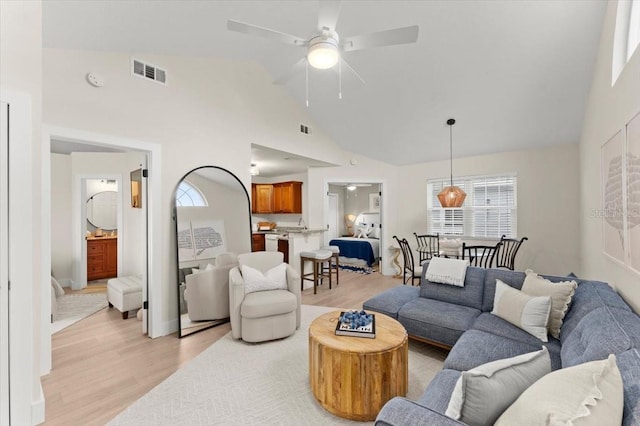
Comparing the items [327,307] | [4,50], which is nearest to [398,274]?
[327,307]

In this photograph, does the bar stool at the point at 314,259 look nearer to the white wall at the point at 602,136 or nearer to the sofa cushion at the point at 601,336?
the white wall at the point at 602,136

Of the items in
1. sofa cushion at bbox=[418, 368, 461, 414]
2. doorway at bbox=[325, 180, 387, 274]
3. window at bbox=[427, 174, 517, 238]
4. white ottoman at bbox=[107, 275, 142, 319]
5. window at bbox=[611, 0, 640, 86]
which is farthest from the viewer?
doorway at bbox=[325, 180, 387, 274]

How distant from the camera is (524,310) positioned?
2.29 meters

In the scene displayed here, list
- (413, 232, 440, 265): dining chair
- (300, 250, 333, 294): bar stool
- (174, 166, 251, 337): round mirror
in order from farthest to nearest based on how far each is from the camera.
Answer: (413, 232, 440, 265): dining chair → (300, 250, 333, 294): bar stool → (174, 166, 251, 337): round mirror

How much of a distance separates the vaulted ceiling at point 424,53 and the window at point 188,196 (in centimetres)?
148

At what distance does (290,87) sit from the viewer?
4746 mm

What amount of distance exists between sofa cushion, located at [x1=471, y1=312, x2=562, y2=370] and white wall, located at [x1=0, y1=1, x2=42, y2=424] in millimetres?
3262

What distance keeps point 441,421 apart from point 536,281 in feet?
6.53

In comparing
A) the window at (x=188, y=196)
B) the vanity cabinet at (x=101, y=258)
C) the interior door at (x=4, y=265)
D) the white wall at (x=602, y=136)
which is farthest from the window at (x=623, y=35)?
the vanity cabinet at (x=101, y=258)

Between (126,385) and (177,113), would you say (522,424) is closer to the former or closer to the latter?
(126,385)

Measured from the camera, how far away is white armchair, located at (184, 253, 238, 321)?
3.51 m

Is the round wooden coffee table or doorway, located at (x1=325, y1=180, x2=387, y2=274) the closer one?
the round wooden coffee table

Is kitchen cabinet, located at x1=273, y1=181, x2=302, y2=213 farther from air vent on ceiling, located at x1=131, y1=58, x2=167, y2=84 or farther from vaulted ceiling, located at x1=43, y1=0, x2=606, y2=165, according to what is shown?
air vent on ceiling, located at x1=131, y1=58, x2=167, y2=84

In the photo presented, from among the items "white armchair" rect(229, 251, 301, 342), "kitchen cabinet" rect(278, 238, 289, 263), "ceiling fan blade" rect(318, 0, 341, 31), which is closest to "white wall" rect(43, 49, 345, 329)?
"white armchair" rect(229, 251, 301, 342)
